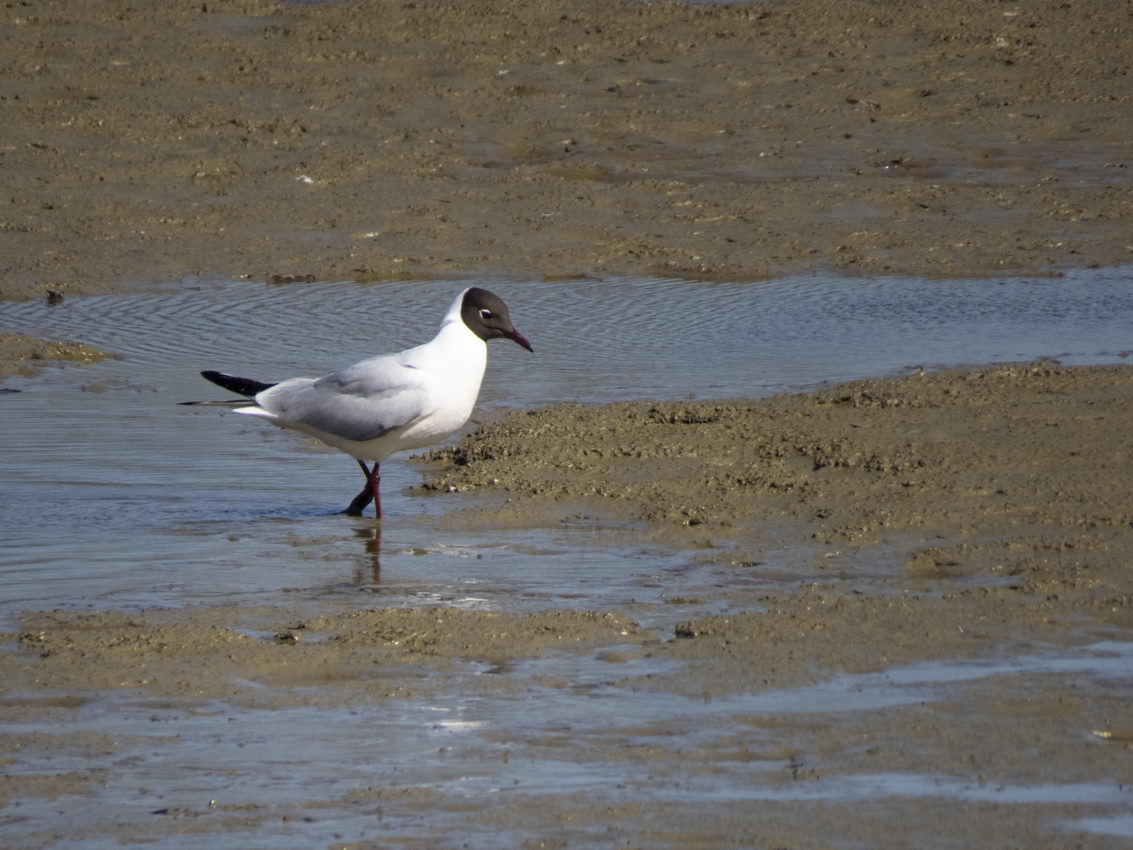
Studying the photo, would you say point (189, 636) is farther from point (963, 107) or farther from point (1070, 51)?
point (1070, 51)

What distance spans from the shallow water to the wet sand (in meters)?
0.08

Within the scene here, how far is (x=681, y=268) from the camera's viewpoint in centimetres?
1160

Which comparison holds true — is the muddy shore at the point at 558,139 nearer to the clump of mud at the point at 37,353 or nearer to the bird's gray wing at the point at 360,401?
the clump of mud at the point at 37,353

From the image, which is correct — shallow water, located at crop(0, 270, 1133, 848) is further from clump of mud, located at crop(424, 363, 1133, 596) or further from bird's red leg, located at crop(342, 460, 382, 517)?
clump of mud, located at crop(424, 363, 1133, 596)

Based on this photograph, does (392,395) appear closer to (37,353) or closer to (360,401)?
(360,401)

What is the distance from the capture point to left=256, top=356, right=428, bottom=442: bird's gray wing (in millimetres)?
6672

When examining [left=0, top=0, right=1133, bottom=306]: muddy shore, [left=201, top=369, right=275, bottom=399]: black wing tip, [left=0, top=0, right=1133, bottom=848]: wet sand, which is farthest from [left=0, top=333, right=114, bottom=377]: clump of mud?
[left=201, top=369, right=275, bottom=399]: black wing tip

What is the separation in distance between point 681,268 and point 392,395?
5.21 m

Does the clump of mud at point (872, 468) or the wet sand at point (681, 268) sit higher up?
the wet sand at point (681, 268)

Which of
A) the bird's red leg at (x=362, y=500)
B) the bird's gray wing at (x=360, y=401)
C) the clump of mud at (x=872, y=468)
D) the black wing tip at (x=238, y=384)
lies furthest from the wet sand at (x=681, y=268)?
the black wing tip at (x=238, y=384)

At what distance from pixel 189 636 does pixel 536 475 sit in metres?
2.32

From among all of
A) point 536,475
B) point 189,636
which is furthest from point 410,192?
point 189,636

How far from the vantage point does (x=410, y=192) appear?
1289 centimetres

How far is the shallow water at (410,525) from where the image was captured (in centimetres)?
395
